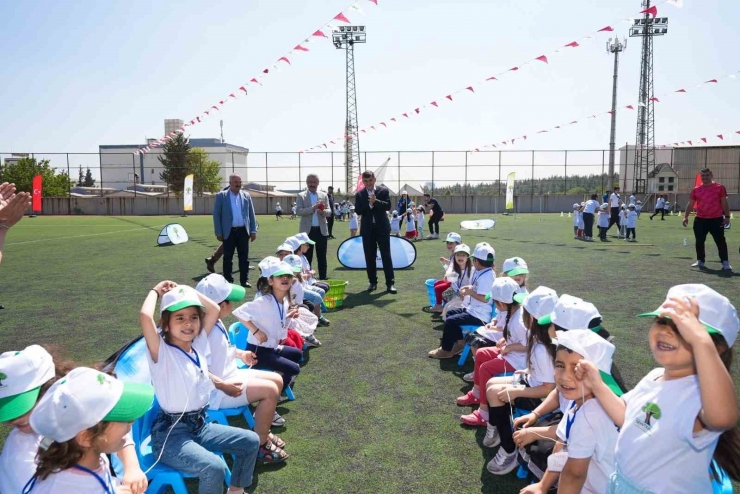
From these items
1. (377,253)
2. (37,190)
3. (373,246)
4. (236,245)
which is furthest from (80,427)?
(37,190)

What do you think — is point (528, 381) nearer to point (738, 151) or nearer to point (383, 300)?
point (383, 300)

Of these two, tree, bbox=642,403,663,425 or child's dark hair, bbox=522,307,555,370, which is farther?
child's dark hair, bbox=522,307,555,370

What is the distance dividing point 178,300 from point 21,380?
102 cm

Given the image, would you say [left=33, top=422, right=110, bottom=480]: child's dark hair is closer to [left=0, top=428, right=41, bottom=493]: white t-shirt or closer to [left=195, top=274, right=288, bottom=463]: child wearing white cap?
[left=0, top=428, right=41, bottom=493]: white t-shirt

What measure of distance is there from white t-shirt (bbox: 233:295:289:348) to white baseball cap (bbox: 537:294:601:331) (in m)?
2.52

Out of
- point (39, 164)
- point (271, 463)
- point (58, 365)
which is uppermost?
point (39, 164)

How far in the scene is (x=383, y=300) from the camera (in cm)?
881

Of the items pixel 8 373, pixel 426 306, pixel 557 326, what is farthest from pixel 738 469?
pixel 426 306

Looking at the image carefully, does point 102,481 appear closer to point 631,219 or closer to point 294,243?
point 294,243

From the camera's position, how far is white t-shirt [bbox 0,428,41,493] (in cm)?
218

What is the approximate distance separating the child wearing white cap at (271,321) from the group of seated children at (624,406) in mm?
1854

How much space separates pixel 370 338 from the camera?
21.7 feet

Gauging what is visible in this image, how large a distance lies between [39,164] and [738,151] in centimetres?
6675

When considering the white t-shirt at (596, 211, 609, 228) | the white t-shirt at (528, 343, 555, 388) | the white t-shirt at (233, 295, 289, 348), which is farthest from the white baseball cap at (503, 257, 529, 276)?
the white t-shirt at (596, 211, 609, 228)
